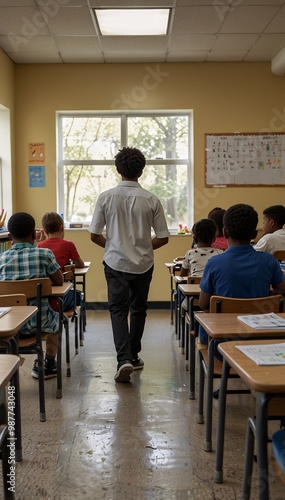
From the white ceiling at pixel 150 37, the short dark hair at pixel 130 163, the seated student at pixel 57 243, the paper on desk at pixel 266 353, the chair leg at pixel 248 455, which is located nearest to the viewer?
the paper on desk at pixel 266 353

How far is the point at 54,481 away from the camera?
2016mm

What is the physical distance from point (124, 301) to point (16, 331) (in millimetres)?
1572

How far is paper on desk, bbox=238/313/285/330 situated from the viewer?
179cm

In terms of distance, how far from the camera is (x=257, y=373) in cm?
129

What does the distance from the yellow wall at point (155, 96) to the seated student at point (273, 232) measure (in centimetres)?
215

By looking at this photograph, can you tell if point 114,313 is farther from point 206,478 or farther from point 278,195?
point 278,195

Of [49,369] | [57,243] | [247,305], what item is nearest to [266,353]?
[247,305]

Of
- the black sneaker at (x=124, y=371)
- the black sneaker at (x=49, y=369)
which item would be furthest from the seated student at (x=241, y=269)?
the black sneaker at (x=49, y=369)

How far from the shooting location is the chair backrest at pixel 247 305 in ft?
7.02

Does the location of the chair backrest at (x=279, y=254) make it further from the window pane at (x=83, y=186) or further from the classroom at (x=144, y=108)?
the window pane at (x=83, y=186)

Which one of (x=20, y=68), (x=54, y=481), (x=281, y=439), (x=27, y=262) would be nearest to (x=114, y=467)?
(x=54, y=481)

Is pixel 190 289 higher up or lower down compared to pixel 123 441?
higher up

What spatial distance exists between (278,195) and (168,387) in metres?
3.66

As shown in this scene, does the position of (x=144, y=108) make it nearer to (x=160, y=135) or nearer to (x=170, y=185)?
(x=160, y=135)
